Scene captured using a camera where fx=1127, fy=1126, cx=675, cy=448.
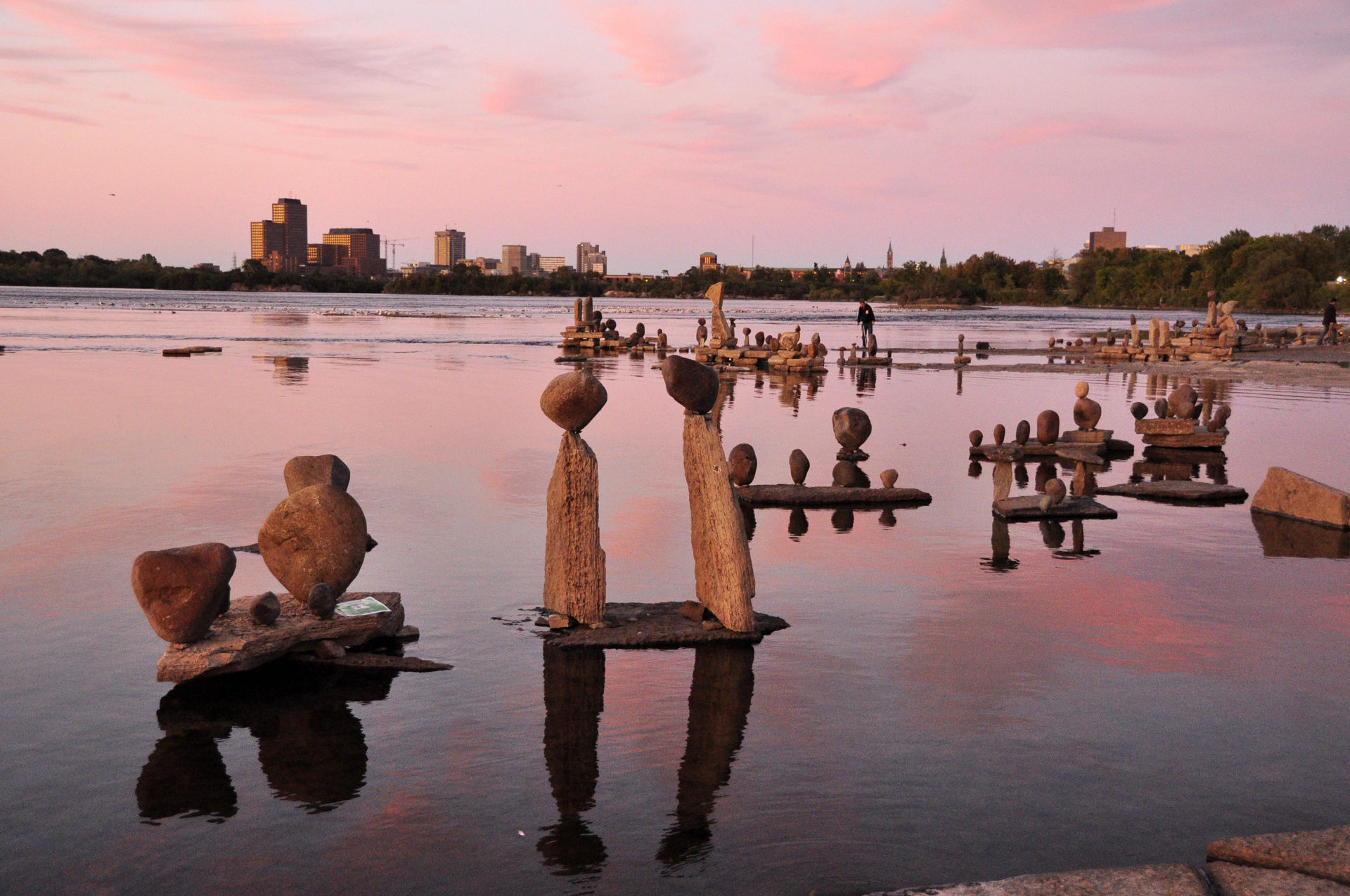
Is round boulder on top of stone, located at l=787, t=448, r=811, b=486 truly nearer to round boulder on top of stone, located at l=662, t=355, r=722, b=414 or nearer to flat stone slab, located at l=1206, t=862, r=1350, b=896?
round boulder on top of stone, located at l=662, t=355, r=722, b=414

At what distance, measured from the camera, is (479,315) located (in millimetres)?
109125

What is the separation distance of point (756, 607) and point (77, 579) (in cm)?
675

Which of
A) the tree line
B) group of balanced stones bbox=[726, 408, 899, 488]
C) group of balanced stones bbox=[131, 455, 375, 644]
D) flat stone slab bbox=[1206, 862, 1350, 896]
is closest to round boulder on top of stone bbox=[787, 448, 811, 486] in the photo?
group of balanced stones bbox=[726, 408, 899, 488]

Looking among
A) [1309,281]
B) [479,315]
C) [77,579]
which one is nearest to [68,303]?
[479,315]

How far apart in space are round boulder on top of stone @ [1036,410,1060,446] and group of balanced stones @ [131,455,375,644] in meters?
14.2

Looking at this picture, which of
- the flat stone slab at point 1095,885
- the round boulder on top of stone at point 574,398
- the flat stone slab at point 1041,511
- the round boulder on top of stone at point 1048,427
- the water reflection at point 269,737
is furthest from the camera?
the round boulder on top of stone at point 1048,427

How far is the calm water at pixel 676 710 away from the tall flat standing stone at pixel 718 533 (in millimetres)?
536

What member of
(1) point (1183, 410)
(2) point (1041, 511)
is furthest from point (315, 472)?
(1) point (1183, 410)

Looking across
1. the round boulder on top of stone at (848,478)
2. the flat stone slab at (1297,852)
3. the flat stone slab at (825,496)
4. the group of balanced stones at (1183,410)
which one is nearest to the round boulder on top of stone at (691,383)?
the flat stone slab at (1297,852)

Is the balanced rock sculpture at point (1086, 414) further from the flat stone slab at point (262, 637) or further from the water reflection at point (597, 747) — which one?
the flat stone slab at point (262, 637)

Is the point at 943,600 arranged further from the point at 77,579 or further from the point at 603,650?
the point at 77,579

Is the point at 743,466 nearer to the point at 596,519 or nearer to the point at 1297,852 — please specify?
the point at 596,519

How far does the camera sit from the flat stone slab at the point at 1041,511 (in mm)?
15383

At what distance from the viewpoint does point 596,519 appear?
9.78 m
